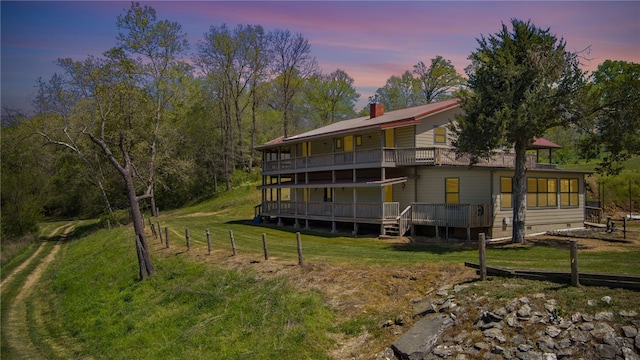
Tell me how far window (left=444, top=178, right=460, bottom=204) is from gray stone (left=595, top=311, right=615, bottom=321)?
17.8m

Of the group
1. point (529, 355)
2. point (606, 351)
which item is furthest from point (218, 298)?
point (606, 351)

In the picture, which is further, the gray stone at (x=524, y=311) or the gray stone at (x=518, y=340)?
the gray stone at (x=524, y=311)

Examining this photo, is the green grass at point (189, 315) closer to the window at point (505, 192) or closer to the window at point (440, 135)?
the window at point (505, 192)

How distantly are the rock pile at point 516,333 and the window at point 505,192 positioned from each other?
16.1 metres

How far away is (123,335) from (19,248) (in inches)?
1073

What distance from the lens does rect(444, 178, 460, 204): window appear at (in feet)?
89.8

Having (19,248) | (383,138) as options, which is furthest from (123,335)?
(19,248)

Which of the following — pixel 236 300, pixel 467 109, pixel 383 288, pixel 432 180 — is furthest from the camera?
pixel 432 180

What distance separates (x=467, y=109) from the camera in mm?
22000

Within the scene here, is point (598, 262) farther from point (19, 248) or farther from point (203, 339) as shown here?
point (19, 248)

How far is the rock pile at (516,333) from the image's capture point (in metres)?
9.09

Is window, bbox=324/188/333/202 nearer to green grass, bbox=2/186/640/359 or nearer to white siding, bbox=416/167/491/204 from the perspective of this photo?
green grass, bbox=2/186/640/359

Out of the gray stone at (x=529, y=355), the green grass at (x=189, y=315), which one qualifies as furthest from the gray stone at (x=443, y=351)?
the green grass at (x=189, y=315)

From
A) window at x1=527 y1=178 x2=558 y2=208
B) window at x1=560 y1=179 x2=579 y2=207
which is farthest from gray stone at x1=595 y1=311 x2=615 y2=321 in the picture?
window at x1=560 y1=179 x2=579 y2=207
